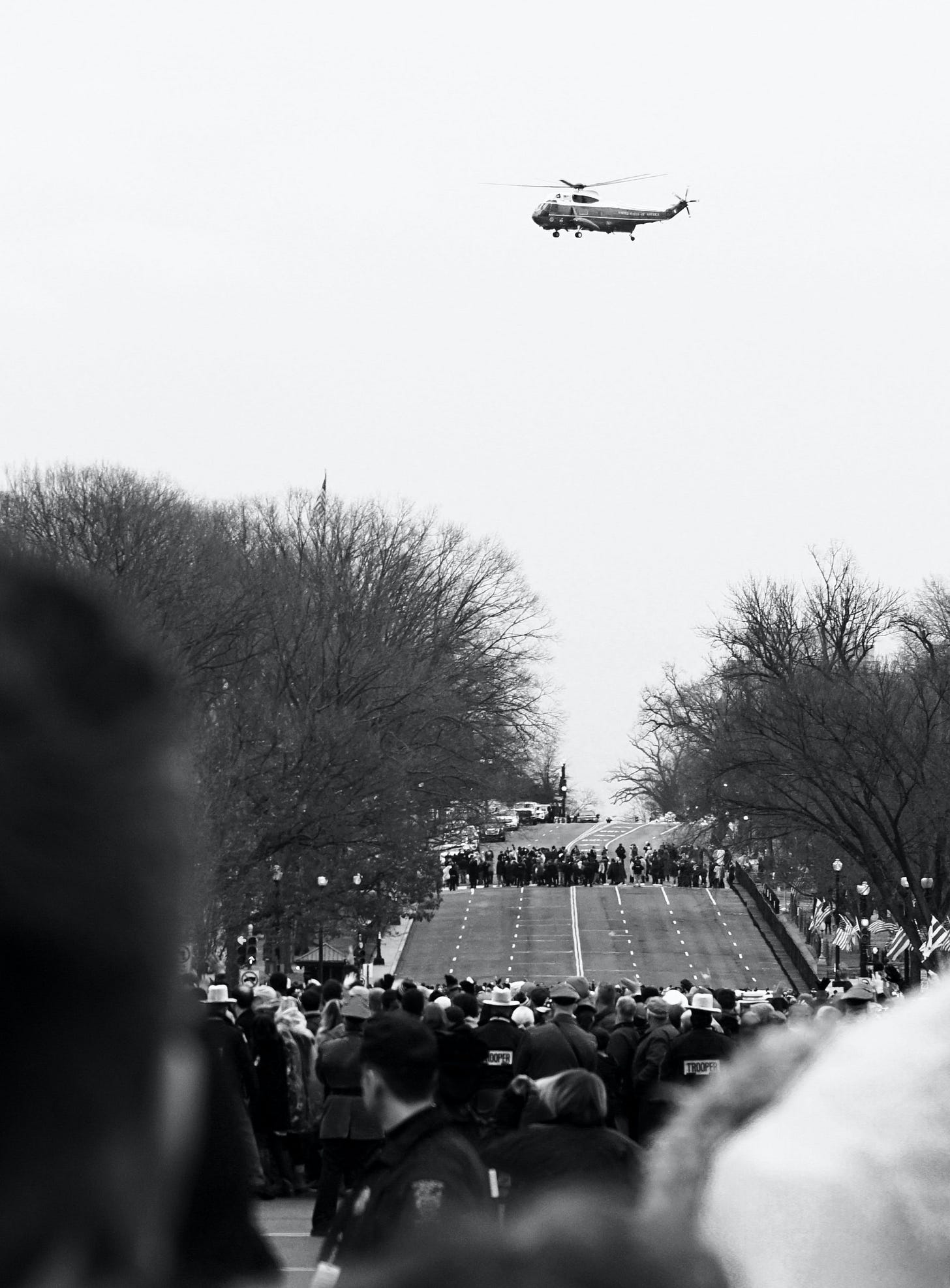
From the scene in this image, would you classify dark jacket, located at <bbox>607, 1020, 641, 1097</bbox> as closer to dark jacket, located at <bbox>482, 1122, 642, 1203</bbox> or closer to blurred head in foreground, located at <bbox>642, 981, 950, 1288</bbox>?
dark jacket, located at <bbox>482, 1122, 642, 1203</bbox>

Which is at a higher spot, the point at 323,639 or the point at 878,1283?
the point at 323,639

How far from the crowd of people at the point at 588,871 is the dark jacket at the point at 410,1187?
266 ft

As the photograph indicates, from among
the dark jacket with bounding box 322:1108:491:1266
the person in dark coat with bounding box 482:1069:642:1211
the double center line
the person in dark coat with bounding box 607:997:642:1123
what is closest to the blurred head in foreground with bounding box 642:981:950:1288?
the dark jacket with bounding box 322:1108:491:1266

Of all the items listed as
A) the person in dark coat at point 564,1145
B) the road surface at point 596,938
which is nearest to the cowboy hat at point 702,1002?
the person in dark coat at point 564,1145

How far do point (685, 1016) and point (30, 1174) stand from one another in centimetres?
1556

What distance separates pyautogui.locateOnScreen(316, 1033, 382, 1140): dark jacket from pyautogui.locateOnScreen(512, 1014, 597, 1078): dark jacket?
1.34m

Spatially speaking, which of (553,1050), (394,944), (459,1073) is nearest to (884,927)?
(394,944)

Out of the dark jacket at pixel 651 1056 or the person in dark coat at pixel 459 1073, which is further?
the dark jacket at pixel 651 1056

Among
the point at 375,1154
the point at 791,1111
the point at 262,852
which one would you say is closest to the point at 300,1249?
the point at 375,1154

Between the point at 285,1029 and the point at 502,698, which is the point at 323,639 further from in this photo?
the point at 285,1029

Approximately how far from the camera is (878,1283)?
238 centimetres

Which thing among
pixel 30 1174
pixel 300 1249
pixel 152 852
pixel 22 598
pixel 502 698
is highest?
pixel 502 698

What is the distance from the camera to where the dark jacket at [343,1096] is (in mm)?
14156

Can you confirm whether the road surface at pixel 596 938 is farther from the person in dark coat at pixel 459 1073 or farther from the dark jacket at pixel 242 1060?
the person in dark coat at pixel 459 1073
